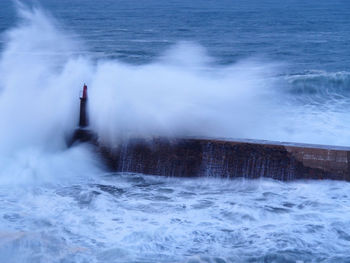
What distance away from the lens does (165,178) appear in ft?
27.2

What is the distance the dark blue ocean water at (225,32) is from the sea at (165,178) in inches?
47.9

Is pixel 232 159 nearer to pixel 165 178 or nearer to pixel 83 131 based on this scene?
pixel 165 178

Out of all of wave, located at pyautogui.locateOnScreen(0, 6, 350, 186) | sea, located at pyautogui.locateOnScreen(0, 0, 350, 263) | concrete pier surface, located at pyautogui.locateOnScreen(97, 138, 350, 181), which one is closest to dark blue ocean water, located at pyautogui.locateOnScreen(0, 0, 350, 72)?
sea, located at pyautogui.locateOnScreen(0, 0, 350, 263)

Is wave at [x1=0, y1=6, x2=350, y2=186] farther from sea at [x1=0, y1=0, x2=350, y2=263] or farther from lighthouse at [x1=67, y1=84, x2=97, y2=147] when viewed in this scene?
lighthouse at [x1=67, y1=84, x2=97, y2=147]

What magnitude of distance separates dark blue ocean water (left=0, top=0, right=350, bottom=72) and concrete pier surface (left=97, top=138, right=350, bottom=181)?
1002 centimetres

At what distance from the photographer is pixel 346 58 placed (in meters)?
18.7

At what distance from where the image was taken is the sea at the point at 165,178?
6.02 m

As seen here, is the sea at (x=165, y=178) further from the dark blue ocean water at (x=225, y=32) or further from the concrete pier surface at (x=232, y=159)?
the dark blue ocean water at (x=225, y=32)

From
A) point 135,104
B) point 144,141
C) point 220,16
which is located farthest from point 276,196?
point 220,16

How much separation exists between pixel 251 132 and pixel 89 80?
4.36 m

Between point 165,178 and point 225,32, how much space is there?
67.1ft

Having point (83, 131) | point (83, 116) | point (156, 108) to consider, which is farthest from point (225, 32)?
point (83, 131)

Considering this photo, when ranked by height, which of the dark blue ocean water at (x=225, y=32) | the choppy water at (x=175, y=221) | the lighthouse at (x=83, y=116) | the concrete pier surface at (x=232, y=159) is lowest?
the choppy water at (x=175, y=221)

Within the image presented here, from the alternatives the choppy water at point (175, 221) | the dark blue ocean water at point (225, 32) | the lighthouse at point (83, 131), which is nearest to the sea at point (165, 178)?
the choppy water at point (175, 221)
